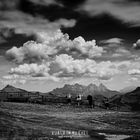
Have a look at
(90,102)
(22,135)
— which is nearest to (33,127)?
(22,135)

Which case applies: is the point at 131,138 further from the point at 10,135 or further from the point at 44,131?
the point at 10,135

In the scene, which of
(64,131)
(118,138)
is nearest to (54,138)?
(64,131)

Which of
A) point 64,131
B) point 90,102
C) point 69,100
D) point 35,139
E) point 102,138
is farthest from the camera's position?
point 69,100

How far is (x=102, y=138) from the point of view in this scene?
2369cm

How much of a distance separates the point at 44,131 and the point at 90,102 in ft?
139

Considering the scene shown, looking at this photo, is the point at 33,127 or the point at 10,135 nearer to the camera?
the point at 10,135

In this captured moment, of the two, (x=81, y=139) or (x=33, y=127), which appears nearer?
(x=81, y=139)

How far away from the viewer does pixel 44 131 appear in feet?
81.6

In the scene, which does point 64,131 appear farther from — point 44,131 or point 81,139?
point 81,139

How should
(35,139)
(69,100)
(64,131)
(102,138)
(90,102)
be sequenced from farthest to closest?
1. (69,100)
2. (90,102)
3. (64,131)
4. (102,138)
5. (35,139)

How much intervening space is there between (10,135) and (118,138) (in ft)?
32.9

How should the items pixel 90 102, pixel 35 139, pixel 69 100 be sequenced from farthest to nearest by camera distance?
1. pixel 69 100
2. pixel 90 102
3. pixel 35 139

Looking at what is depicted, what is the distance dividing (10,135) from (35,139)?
2.54m

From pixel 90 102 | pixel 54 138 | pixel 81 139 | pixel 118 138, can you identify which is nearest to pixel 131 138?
pixel 118 138
